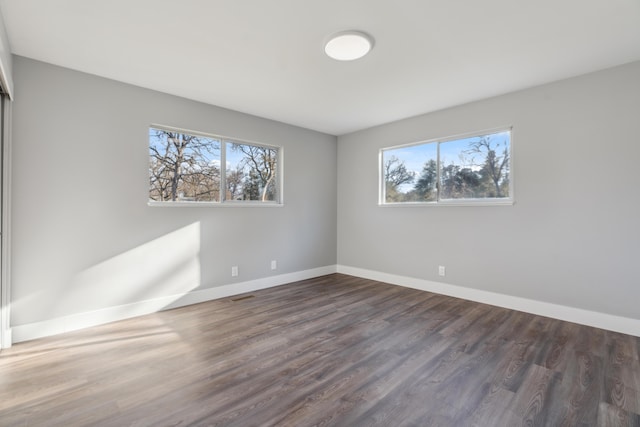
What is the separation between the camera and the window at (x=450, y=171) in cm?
353

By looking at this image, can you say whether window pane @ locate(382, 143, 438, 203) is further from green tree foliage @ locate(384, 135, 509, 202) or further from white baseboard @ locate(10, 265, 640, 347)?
white baseboard @ locate(10, 265, 640, 347)

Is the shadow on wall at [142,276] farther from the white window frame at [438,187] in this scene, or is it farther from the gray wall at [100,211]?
the white window frame at [438,187]

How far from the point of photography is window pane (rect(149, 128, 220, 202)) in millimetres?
3350

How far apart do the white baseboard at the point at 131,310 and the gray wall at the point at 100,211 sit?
63 millimetres

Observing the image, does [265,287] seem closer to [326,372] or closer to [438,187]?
[326,372]

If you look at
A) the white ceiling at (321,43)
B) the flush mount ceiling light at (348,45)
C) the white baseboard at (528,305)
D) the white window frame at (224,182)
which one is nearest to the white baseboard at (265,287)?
the white baseboard at (528,305)

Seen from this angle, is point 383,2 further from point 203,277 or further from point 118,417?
point 203,277

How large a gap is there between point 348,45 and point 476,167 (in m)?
2.37

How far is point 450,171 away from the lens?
3.98 meters

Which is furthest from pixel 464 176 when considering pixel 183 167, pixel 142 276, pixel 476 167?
pixel 142 276

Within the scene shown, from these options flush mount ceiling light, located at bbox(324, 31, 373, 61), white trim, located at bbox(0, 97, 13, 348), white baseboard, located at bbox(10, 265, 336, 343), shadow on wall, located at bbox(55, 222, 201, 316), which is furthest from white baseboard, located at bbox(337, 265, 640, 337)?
white trim, located at bbox(0, 97, 13, 348)

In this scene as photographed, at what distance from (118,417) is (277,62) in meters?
2.84

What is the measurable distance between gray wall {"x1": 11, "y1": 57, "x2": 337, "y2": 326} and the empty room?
2cm

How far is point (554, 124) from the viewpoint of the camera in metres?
3.09
